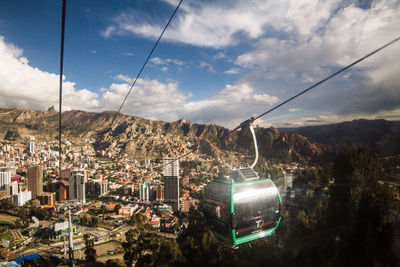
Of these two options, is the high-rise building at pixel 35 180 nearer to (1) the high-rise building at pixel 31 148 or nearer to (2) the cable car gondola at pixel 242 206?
(1) the high-rise building at pixel 31 148

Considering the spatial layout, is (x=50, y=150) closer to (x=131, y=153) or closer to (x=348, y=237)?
(x=131, y=153)

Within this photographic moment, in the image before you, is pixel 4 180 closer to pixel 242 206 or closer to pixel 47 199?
pixel 47 199

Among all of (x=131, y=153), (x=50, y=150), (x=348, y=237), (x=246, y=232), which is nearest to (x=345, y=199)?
(x=348, y=237)

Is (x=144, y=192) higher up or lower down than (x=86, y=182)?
lower down

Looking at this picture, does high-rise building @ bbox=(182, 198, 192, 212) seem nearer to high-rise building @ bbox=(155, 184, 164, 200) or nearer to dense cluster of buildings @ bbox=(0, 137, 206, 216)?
dense cluster of buildings @ bbox=(0, 137, 206, 216)

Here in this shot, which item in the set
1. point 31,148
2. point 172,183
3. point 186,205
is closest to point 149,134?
point 31,148
